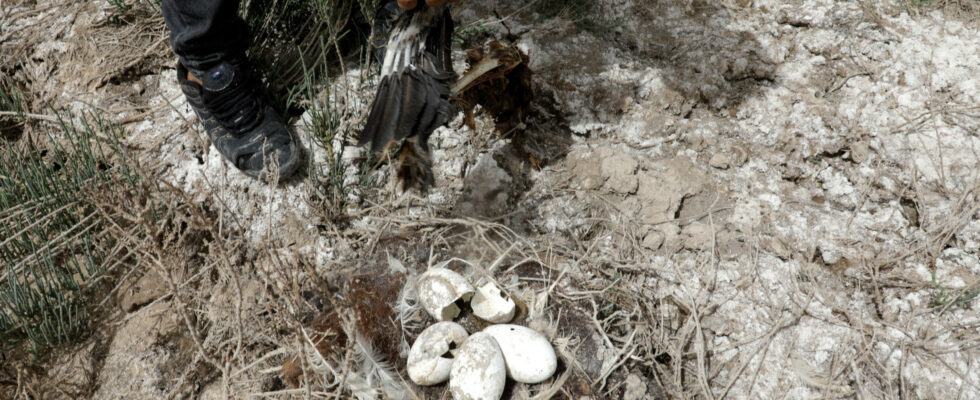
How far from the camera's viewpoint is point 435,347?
1.56 metres

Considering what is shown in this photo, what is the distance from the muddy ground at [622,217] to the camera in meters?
1.77

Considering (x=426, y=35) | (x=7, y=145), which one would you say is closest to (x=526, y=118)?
(x=426, y=35)

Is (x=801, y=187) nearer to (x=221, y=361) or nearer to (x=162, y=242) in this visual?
(x=221, y=361)

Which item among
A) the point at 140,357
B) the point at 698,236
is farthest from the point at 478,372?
the point at 140,357

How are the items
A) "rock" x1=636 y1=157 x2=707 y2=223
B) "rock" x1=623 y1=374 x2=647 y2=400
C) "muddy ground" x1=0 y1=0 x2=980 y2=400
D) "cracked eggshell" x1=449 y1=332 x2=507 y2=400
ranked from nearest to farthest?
1. "cracked eggshell" x1=449 y1=332 x2=507 y2=400
2. "rock" x1=623 y1=374 x2=647 y2=400
3. "muddy ground" x1=0 y1=0 x2=980 y2=400
4. "rock" x1=636 y1=157 x2=707 y2=223

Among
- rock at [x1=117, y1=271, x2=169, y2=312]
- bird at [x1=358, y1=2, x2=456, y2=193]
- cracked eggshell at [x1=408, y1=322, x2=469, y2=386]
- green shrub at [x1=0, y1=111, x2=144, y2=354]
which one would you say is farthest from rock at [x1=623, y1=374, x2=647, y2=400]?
green shrub at [x1=0, y1=111, x2=144, y2=354]

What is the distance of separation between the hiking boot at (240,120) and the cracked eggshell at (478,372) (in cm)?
112

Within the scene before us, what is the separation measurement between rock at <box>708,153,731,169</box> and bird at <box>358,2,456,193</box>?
4.14 ft

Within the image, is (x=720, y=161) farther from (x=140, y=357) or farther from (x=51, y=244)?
(x=51, y=244)

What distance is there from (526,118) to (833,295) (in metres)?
1.41

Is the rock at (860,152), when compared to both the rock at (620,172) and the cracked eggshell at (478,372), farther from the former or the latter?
the cracked eggshell at (478,372)

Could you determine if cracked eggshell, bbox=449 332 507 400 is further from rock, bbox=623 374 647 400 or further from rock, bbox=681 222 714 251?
rock, bbox=681 222 714 251

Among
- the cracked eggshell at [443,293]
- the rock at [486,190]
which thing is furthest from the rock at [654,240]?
the cracked eggshell at [443,293]

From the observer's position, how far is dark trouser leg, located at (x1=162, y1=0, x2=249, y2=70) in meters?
1.90
